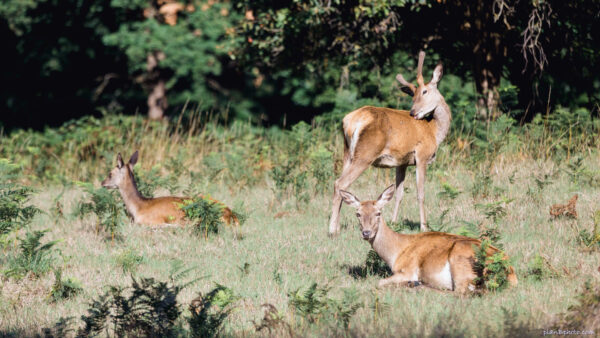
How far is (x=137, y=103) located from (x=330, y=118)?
49.9 ft

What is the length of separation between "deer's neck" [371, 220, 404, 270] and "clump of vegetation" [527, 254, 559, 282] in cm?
111

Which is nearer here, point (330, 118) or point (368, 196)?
point (368, 196)

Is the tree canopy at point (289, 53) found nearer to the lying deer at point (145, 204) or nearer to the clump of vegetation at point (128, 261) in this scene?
the lying deer at point (145, 204)

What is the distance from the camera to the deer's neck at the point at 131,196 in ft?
31.9

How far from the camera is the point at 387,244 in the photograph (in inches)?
260

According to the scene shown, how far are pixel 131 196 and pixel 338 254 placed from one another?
11.4ft

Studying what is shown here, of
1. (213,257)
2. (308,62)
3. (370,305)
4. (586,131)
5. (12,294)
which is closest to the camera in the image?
(370,305)

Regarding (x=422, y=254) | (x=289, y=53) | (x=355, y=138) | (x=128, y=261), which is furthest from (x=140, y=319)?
(x=289, y=53)

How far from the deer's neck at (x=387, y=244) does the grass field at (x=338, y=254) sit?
0.27 metres

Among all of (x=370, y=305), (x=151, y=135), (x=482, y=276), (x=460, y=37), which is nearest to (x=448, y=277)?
(x=482, y=276)

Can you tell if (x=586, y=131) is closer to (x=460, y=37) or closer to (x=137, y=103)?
(x=460, y=37)

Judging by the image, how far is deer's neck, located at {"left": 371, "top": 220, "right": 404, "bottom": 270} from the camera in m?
6.55

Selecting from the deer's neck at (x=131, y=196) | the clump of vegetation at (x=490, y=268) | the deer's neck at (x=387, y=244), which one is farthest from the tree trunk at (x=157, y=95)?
the clump of vegetation at (x=490, y=268)

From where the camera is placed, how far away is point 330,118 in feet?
47.6
